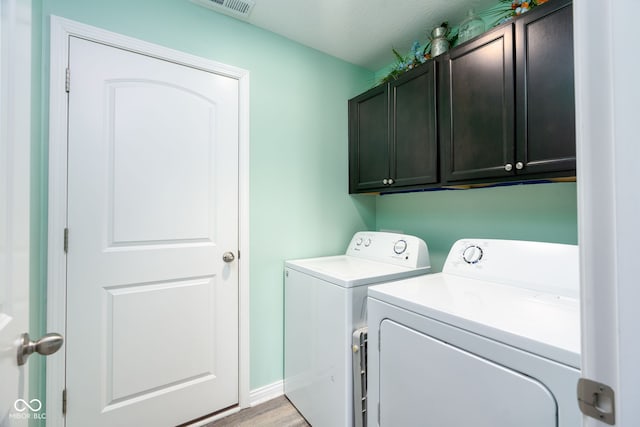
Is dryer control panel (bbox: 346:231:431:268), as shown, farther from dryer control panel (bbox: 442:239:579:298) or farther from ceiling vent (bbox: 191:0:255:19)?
ceiling vent (bbox: 191:0:255:19)

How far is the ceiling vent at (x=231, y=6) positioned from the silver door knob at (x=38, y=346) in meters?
1.82

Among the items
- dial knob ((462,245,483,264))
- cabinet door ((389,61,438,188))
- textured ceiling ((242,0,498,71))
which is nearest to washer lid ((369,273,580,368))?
dial knob ((462,245,483,264))

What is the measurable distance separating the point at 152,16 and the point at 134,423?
2209 mm

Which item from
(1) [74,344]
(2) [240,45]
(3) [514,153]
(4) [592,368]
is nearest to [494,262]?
(3) [514,153]

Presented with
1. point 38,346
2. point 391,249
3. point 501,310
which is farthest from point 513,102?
point 38,346

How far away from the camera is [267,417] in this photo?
1696 mm

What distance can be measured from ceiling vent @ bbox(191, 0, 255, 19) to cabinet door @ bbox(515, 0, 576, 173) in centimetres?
144

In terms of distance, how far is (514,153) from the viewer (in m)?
1.25

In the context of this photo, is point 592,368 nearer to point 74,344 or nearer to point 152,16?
point 74,344

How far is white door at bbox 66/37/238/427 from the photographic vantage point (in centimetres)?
136

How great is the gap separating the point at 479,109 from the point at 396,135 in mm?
528

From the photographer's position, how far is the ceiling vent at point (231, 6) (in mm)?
1614

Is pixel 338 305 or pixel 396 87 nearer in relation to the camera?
pixel 338 305

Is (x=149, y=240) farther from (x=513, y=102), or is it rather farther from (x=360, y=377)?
(x=513, y=102)
